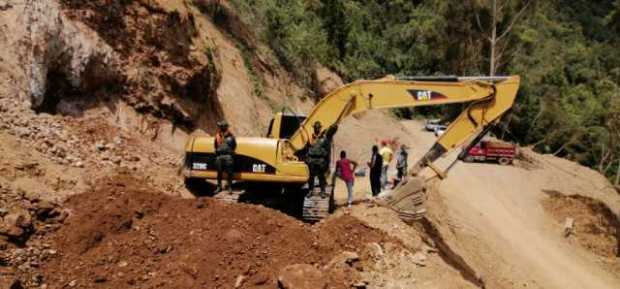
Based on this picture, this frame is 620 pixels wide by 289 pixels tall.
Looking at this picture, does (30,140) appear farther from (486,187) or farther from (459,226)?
(486,187)

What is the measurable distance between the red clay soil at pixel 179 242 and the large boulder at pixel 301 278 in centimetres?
21

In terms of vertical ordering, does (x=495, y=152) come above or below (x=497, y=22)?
below

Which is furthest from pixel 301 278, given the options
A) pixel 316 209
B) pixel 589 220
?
pixel 589 220

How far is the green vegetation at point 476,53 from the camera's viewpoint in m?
30.2

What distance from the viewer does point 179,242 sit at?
8508mm

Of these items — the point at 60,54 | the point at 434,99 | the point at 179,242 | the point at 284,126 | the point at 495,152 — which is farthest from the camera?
the point at 495,152

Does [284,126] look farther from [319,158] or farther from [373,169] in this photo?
[373,169]

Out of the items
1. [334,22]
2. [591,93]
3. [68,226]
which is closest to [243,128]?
[68,226]

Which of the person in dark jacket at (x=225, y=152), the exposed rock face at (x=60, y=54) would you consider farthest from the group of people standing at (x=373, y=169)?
the exposed rock face at (x=60, y=54)

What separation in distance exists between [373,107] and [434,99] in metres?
1.18

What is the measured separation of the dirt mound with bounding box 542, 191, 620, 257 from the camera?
1964 centimetres

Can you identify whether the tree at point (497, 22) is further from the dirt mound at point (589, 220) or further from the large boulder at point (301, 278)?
the large boulder at point (301, 278)

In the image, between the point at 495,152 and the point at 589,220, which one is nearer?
the point at 589,220

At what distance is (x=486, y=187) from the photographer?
23266mm
